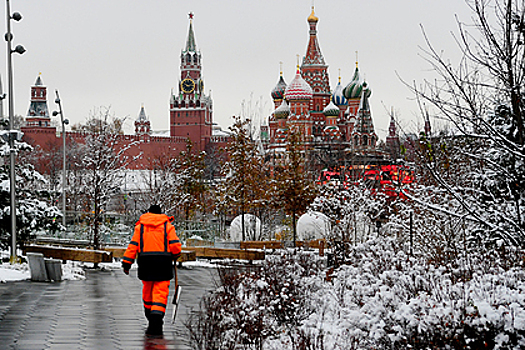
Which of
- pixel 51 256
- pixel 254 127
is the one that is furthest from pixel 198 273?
pixel 254 127

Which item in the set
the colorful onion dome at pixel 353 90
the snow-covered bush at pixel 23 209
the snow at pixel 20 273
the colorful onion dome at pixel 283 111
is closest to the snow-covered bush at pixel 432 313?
the snow at pixel 20 273

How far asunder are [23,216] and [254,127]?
77.0ft

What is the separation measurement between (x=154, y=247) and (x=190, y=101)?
126 meters

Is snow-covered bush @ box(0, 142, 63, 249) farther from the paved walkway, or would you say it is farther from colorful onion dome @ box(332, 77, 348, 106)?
colorful onion dome @ box(332, 77, 348, 106)

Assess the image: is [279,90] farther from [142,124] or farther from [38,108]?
[142,124]

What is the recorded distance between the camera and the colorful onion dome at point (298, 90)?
74.8 m

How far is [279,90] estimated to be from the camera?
8531 centimetres

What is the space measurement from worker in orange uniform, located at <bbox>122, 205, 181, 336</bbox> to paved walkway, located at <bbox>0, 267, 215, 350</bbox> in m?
0.36

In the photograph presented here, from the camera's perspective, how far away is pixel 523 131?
7793 millimetres

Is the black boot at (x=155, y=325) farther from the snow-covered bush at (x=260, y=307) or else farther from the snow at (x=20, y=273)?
the snow at (x=20, y=273)

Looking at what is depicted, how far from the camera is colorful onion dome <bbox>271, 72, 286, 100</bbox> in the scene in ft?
279

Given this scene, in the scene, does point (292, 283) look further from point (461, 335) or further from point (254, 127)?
point (254, 127)

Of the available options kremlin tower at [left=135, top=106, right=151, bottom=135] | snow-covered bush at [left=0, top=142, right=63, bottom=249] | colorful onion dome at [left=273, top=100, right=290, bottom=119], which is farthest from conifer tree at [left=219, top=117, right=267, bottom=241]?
kremlin tower at [left=135, top=106, right=151, bottom=135]

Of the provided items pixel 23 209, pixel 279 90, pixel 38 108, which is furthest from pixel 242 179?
pixel 38 108
